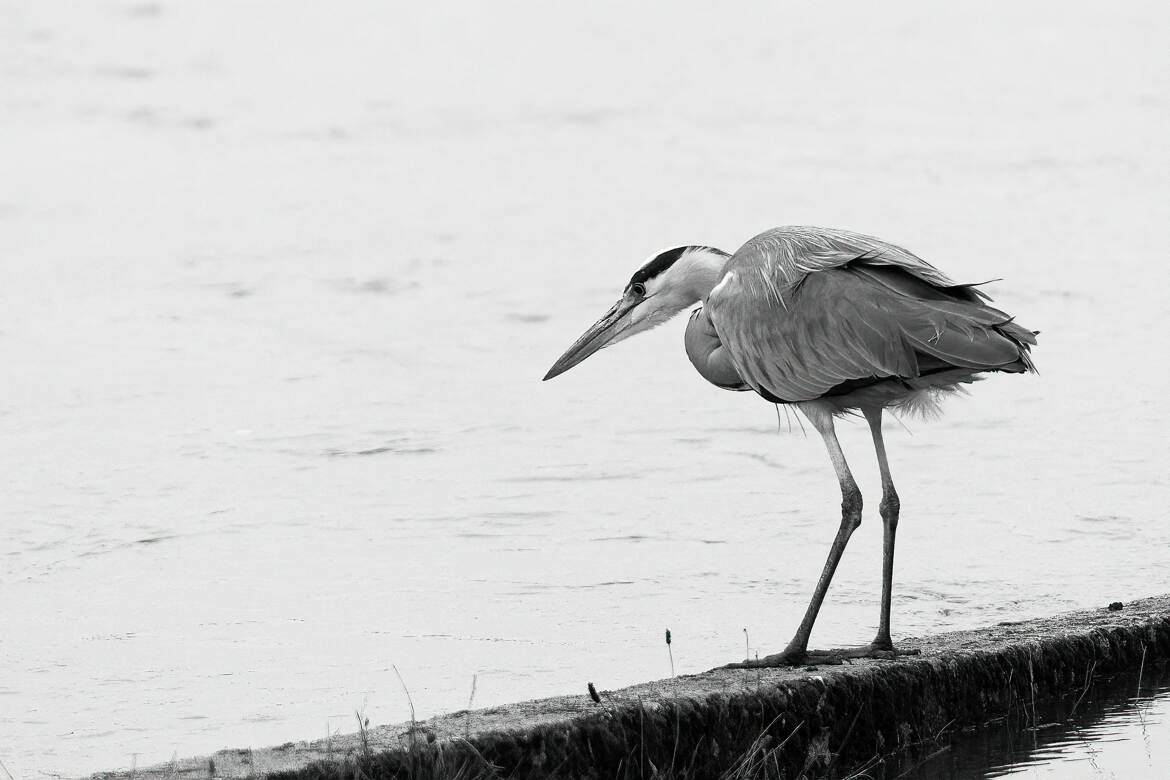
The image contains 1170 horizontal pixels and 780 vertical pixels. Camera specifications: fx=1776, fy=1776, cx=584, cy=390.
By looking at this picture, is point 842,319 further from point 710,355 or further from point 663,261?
point 663,261

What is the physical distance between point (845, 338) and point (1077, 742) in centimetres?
166

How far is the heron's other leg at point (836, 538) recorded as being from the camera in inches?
222

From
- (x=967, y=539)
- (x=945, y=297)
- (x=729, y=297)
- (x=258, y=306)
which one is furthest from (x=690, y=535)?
(x=258, y=306)

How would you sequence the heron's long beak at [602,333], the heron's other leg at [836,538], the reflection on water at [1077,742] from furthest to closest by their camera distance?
the heron's long beak at [602,333]
the heron's other leg at [836,538]
the reflection on water at [1077,742]

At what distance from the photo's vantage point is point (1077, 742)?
5.03 metres

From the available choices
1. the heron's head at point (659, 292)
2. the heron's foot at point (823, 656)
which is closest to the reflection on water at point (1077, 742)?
the heron's foot at point (823, 656)

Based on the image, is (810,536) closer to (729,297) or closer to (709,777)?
(729,297)

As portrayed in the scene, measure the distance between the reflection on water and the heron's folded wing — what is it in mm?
1095

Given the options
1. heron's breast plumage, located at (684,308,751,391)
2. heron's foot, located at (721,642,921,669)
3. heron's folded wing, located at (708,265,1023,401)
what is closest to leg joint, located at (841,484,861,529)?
heron's folded wing, located at (708,265,1023,401)

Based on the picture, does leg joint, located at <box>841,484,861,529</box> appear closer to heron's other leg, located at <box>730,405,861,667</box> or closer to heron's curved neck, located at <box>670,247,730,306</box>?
heron's other leg, located at <box>730,405,861,667</box>

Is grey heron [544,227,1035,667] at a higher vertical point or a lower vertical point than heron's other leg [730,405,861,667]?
higher

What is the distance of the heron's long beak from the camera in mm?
7648

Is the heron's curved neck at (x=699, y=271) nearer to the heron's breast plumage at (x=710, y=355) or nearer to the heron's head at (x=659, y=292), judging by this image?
the heron's head at (x=659, y=292)

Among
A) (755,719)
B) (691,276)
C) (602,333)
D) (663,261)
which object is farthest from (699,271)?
(755,719)
